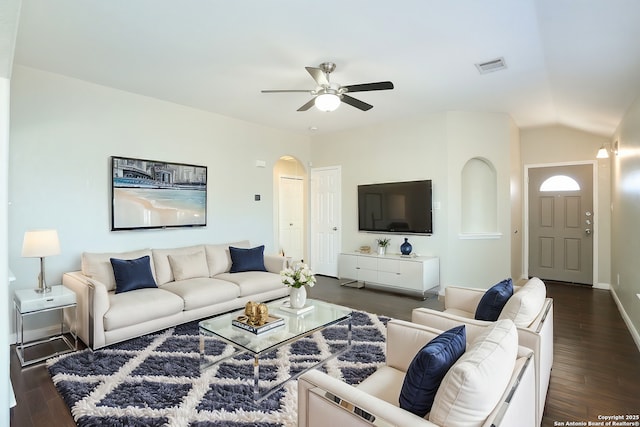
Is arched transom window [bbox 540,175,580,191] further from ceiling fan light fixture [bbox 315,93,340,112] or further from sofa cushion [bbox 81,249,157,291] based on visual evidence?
sofa cushion [bbox 81,249,157,291]

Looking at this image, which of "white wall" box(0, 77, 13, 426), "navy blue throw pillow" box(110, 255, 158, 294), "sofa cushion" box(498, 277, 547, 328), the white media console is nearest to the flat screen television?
the white media console

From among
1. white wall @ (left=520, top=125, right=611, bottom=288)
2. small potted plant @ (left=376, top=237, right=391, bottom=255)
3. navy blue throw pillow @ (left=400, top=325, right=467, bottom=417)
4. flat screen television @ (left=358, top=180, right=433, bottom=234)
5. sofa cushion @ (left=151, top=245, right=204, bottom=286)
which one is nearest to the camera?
navy blue throw pillow @ (left=400, top=325, right=467, bottom=417)

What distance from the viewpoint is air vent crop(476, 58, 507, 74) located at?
3267mm

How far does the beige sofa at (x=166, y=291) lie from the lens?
3.00m

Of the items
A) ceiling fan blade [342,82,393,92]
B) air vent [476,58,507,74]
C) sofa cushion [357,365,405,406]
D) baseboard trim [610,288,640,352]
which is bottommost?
baseboard trim [610,288,640,352]

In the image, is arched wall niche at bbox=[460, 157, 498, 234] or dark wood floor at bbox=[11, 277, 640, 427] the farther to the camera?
arched wall niche at bbox=[460, 157, 498, 234]

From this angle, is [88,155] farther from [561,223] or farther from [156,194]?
[561,223]

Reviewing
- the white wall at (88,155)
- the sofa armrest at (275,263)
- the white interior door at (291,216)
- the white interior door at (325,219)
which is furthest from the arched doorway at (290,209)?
the sofa armrest at (275,263)

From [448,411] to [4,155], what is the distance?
2.42 meters

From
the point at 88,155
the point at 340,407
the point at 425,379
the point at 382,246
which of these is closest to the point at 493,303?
the point at 425,379

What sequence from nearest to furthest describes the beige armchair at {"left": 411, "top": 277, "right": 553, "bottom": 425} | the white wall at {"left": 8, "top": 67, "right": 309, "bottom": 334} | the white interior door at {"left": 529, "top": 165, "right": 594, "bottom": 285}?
1. the beige armchair at {"left": 411, "top": 277, "right": 553, "bottom": 425}
2. the white wall at {"left": 8, "top": 67, "right": 309, "bottom": 334}
3. the white interior door at {"left": 529, "top": 165, "right": 594, "bottom": 285}

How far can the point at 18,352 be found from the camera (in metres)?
3.01

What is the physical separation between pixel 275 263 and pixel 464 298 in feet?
8.64

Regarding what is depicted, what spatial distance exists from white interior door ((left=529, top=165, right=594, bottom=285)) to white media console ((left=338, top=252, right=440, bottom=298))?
2498 millimetres
